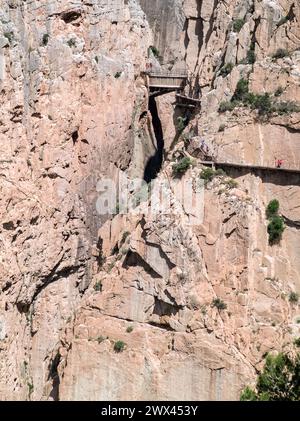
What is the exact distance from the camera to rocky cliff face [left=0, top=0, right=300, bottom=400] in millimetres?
34031

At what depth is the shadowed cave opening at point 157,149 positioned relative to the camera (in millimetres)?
41875

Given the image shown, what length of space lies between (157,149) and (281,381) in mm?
18597

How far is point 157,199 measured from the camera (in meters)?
35.5

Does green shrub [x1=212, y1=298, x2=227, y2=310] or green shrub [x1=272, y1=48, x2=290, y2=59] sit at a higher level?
green shrub [x1=272, y1=48, x2=290, y2=59]

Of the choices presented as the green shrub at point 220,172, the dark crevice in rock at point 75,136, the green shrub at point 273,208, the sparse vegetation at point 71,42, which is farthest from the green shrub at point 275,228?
the sparse vegetation at point 71,42

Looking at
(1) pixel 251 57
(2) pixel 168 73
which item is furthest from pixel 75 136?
(1) pixel 251 57

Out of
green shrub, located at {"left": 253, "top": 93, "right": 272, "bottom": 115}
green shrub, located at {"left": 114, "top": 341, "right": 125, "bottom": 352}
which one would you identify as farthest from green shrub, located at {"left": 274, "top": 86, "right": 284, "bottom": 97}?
green shrub, located at {"left": 114, "top": 341, "right": 125, "bottom": 352}

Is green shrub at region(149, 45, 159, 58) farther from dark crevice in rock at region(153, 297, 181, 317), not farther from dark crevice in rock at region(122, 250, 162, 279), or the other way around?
dark crevice in rock at region(153, 297, 181, 317)

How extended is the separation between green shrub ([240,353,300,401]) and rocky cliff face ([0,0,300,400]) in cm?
672

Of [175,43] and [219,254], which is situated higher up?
[175,43]

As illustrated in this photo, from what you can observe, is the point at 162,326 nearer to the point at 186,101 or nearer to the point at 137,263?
the point at 137,263
